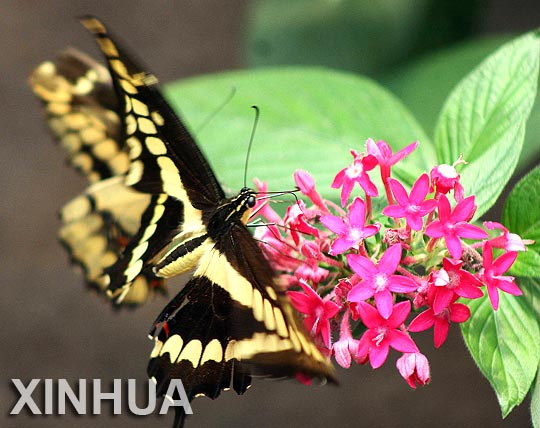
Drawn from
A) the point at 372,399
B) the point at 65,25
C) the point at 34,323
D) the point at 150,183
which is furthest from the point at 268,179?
the point at 65,25

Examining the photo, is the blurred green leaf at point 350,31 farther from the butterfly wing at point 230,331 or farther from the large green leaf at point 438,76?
the butterfly wing at point 230,331

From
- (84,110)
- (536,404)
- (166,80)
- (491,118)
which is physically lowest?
(166,80)

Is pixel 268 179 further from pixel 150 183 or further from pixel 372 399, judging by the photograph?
pixel 372 399

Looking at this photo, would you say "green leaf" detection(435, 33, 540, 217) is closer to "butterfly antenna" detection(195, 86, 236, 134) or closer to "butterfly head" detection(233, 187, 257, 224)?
"butterfly head" detection(233, 187, 257, 224)

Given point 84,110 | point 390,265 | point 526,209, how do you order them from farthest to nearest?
1. point 84,110
2. point 526,209
3. point 390,265

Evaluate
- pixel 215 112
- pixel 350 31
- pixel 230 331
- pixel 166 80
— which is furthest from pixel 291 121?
pixel 166 80

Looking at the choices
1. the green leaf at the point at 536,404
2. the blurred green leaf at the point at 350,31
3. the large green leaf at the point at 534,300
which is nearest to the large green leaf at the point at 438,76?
the blurred green leaf at the point at 350,31

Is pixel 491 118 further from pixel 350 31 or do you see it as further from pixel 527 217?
pixel 350 31
